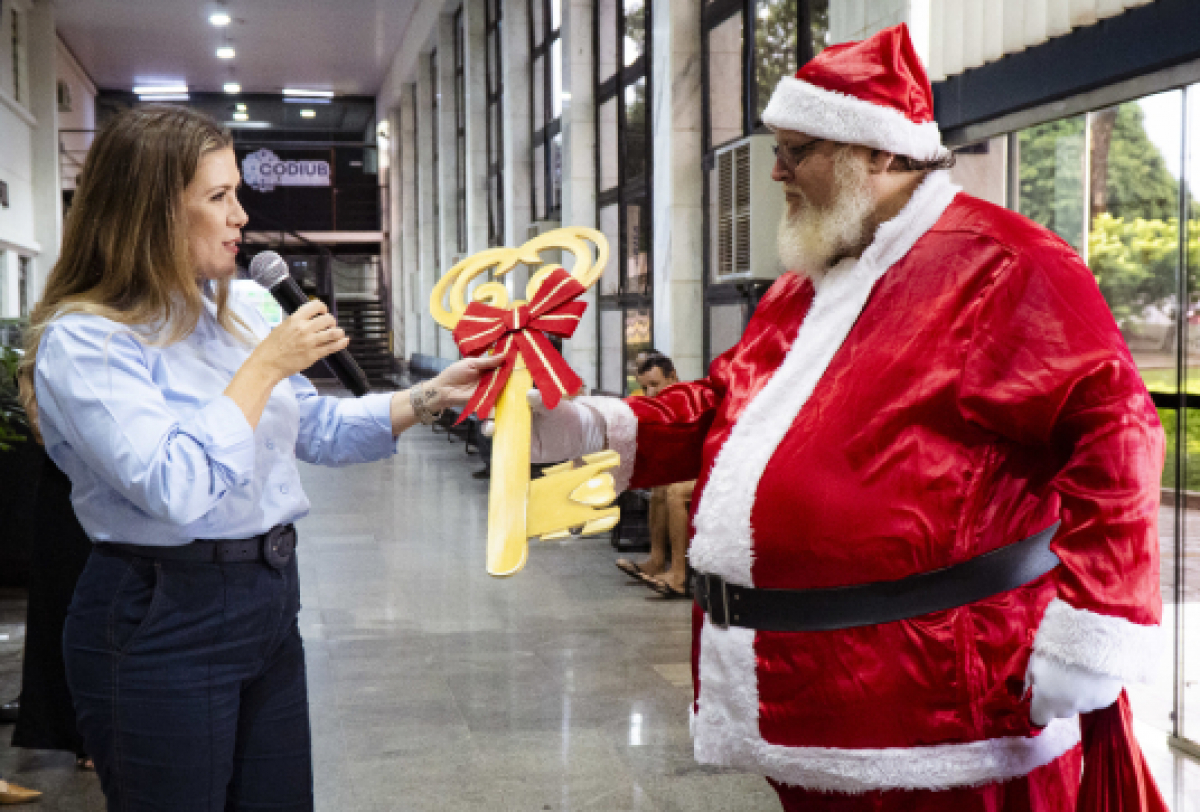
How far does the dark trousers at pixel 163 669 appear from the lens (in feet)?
5.59

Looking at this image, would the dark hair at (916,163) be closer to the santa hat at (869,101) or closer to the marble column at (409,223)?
the santa hat at (869,101)

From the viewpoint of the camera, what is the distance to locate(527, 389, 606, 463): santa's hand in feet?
6.19

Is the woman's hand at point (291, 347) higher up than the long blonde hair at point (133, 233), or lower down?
lower down

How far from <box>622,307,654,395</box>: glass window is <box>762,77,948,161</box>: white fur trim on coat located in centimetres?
699

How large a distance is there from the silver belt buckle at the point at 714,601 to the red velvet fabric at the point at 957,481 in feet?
0.19

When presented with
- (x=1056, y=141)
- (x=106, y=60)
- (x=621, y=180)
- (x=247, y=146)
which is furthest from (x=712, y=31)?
(x=247, y=146)

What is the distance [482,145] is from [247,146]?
13.2 meters

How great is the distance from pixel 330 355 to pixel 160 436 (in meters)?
0.39

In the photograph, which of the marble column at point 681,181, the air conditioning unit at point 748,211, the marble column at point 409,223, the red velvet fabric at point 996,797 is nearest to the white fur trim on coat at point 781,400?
the red velvet fabric at point 996,797

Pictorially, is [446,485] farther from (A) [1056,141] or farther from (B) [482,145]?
(A) [1056,141]

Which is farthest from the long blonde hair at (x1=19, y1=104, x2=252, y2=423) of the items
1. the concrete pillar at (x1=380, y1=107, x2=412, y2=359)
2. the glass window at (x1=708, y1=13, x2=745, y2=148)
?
the concrete pillar at (x1=380, y1=107, x2=412, y2=359)

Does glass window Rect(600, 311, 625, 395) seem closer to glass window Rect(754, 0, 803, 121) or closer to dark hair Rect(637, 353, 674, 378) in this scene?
dark hair Rect(637, 353, 674, 378)

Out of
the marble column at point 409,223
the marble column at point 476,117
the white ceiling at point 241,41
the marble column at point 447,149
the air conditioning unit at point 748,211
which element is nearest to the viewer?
the air conditioning unit at point 748,211

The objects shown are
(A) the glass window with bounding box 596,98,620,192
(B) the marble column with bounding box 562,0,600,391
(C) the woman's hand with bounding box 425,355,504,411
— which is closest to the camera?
(C) the woman's hand with bounding box 425,355,504,411
